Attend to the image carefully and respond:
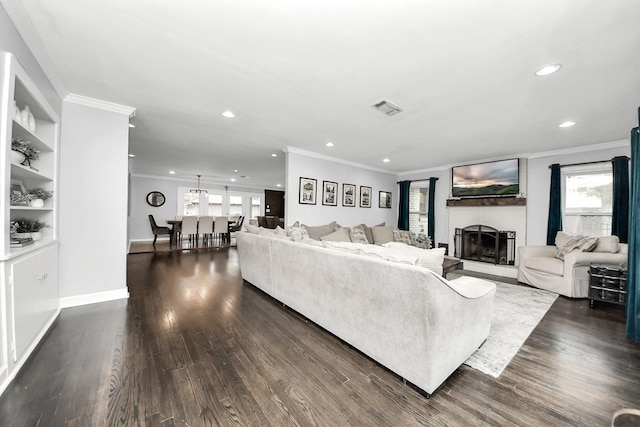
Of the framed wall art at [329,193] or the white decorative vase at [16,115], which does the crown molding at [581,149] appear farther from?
the white decorative vase at [16,115]

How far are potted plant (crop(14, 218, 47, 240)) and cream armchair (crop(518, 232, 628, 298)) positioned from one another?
249 inches

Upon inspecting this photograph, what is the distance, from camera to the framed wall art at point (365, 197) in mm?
6396

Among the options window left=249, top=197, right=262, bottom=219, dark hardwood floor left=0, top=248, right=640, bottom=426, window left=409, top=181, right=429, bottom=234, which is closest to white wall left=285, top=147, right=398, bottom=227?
window left=409, top=181, right=429, bottom=234

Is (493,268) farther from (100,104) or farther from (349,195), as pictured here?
(100,104)

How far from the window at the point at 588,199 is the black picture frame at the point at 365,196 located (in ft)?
12.8

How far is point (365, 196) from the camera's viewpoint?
255 inches

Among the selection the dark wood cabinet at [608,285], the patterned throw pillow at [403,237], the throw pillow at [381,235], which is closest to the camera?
the dark wood cabinet at [608,285]

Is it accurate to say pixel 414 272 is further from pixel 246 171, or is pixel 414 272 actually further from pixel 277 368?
pixel 246 171

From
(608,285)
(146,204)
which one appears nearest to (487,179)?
(608,285)

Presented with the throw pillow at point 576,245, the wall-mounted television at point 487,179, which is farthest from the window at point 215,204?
the throw pillow at point 576,245

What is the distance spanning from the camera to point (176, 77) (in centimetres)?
236

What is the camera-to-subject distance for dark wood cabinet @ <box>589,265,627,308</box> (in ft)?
9.54

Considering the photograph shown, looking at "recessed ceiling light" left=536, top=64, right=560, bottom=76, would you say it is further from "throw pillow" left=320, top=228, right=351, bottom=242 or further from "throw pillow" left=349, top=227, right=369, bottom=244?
"throw pillow" left=349, top=227, right=369, bottom=244

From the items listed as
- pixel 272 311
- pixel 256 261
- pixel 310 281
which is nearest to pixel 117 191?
pixel 256 261
